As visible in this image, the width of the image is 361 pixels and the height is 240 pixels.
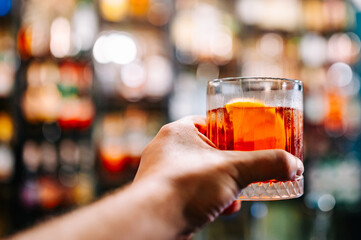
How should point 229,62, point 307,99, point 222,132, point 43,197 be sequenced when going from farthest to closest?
1. point 307,99
2. point 229,62
3. point 43,197
4. point 222,132

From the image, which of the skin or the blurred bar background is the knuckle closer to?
the skin

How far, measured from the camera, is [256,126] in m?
0.99

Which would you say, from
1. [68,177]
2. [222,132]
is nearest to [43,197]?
[68,177]

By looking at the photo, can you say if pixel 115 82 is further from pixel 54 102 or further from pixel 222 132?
pixel 222 132

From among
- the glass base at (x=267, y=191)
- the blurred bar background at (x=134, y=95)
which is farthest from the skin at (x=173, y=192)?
the blurred bar background at (x=134, y=95)

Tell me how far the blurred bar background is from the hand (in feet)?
8.62

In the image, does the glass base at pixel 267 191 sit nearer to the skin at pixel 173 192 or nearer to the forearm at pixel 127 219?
the skin at pixel 173 192

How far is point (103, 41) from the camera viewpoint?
3.56 m

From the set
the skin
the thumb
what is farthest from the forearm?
the thumb

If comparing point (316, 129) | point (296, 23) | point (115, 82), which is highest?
point (296, 23)

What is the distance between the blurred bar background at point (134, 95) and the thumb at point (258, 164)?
272 cm

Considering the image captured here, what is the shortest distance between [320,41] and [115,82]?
2328 millimetres

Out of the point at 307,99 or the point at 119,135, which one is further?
the point at 307,99

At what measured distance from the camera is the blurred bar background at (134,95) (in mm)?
3438
